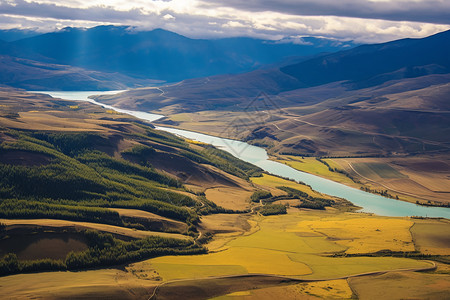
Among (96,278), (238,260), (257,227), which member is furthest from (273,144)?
(96,278)

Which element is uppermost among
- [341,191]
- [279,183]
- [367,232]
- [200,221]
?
[367,232]

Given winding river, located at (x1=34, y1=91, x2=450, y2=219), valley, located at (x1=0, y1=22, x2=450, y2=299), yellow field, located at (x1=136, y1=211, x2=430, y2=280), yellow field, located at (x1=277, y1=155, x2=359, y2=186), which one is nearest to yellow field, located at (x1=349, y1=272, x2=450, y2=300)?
valley, located at (x1=0, y1=22, x2=450, y2=299)

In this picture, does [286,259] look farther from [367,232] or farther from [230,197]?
[230,197]

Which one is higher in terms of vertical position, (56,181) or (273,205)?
(56,181)

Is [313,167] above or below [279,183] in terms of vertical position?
below

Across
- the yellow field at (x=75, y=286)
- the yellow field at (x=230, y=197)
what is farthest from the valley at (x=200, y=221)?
the yellow field at (x=230, y=197)

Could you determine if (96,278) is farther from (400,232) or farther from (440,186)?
(440,186)

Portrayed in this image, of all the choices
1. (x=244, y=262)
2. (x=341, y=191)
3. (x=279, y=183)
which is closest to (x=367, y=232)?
(x=244, y=262)
